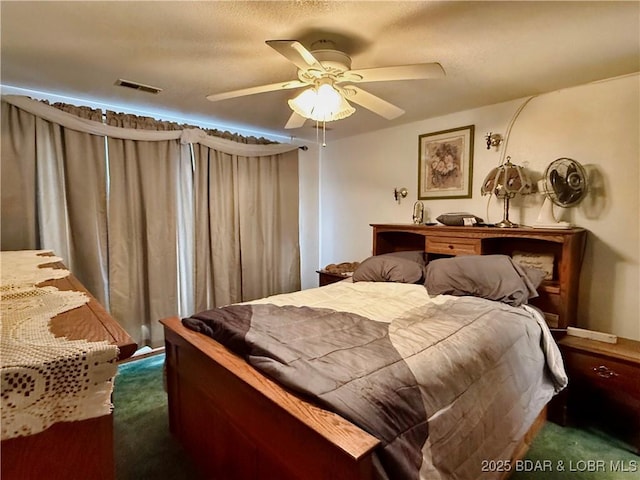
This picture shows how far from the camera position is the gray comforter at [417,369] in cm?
107

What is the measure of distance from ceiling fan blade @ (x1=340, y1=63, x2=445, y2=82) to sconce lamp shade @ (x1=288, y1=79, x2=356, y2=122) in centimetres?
12

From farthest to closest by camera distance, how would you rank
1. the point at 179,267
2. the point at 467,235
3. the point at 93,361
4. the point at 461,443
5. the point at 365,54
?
1. the point at 179,267
2. the point at 467,235
3. the point at 365,54
4. the point at 461,443
5. the point at 93,361

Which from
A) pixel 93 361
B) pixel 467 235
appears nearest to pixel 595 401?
pixel 467 235

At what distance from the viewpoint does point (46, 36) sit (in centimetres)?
Answer: 175

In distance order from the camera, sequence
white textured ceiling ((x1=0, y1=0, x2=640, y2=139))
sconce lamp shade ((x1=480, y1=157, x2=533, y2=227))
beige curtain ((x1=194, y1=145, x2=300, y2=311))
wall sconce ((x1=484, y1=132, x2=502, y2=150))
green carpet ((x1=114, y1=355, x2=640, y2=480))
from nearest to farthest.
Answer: white textured ceiling ((x1=0, y1=0, x2=640, y2=139)) → green carpet ((x1=114, y1=355, x2=640, y2=480)) → sconce lamp shade ((x1=480, y1=157, x2=533, y2=227)) → wall sconce ((x1=484, y1=132, x2=502, y2=150)) → beige curtain ((x1=194, y1=145, x2=300, y2=311))

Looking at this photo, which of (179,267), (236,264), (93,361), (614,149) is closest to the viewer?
(93,361)

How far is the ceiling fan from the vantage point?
4.98 ft

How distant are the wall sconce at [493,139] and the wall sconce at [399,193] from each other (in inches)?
34.3

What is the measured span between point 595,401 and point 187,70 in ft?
11.1

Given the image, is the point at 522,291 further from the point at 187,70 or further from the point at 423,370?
the point at 187,70

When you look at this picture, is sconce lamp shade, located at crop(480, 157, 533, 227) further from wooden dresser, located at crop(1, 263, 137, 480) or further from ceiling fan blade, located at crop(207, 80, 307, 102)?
wooden dresser, located at crop(1, 263, 137, 480)

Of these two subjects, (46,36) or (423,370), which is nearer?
(423,370)

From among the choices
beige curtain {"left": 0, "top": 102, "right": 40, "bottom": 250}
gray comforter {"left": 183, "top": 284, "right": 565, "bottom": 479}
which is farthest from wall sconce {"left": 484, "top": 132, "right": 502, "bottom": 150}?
beige curtain {"left": 0, "top": 102, "right": 40, "bottom": 250}

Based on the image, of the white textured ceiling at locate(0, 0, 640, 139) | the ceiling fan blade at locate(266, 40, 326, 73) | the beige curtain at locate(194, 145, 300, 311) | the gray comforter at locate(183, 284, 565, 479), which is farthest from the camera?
the beige curtain at locate(194, 145, 300, 311)
